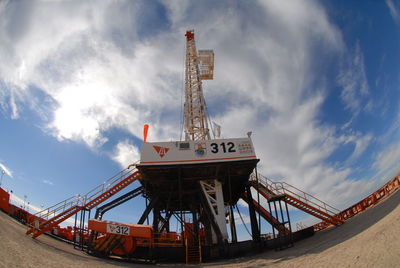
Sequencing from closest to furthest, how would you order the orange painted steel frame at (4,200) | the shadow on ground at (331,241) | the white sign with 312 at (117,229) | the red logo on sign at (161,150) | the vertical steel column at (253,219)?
the shadow on ground at (331,241) → the white sign with 312 at (117,229) → the orange painted steel frame at (4,200) → the vertical steel column at (253,219) → the red logo on sign at (161,150)

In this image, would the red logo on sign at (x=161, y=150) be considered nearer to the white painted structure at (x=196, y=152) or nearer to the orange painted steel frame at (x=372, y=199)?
the white painted structure at (x=196, y=152)

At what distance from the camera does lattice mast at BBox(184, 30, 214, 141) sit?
28.2 metres

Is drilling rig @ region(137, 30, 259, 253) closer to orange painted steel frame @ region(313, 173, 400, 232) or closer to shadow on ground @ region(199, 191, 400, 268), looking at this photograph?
shadow on ground @ region(199, 191, 400, 268)

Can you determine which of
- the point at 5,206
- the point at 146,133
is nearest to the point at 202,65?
the point at 146,133

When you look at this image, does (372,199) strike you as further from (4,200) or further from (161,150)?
(4,200)

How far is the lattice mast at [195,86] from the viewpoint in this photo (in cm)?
2825

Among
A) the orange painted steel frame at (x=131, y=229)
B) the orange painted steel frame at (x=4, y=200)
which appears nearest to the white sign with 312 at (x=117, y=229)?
the orange painted steel frame at (x=131, y=229)

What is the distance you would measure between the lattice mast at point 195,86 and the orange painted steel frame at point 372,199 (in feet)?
50.2

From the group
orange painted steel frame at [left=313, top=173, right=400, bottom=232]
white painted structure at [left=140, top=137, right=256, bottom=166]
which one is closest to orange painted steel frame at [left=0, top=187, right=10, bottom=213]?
white painted structure at [left=140, top=137, right=256, bottom=166]

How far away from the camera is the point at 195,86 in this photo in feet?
101

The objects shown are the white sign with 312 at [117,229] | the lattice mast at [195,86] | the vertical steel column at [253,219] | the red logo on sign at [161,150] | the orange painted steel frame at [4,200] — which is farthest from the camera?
the lattice mast at [195,86]

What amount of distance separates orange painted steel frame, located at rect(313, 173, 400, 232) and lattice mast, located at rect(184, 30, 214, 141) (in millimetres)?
15297

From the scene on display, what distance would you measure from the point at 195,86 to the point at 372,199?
2243 cm

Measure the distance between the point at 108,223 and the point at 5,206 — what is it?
903 centimetres
